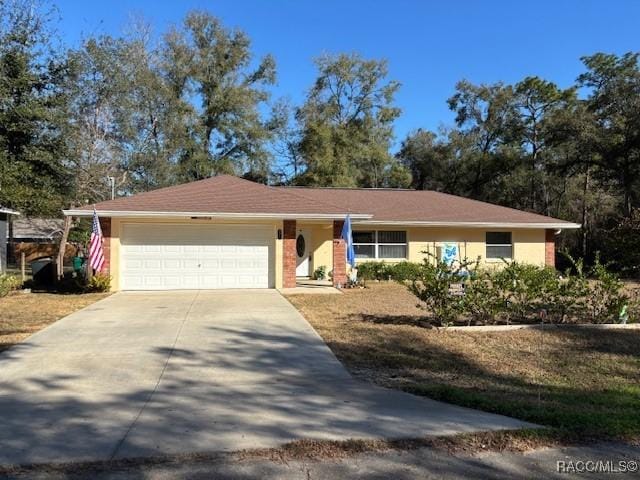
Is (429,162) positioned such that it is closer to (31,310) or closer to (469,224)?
(469,224)

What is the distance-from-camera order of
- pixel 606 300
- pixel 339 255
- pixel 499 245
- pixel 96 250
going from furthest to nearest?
1. pixel 499 245
2. pixel 339 255
3. pixel 96 250
4. pixel 606 300

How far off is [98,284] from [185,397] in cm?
1086

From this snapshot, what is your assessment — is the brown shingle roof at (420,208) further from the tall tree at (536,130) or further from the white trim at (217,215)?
the tall tree at (536,130)

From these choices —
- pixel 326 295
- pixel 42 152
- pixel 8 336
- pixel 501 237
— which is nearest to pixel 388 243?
pixel 501 237

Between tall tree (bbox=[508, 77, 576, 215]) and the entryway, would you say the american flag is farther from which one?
tall tree (bbox=[508, 77, 576, 215])

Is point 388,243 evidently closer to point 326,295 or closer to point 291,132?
point 326,295

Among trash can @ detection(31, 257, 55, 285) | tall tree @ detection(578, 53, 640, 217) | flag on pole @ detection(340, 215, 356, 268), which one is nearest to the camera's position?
flag on pole @ detection(340, 215, 356, 268)

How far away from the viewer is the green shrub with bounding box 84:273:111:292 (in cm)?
1556

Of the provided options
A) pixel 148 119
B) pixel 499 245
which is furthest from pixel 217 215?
pixel 148 119

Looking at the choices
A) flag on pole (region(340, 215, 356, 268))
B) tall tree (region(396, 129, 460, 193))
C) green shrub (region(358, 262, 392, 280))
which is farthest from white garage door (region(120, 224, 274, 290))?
tall tree (region(396, 129, 460, 193))

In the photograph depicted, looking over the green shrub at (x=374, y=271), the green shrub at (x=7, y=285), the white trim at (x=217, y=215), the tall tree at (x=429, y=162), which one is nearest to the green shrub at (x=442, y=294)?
the white trim at (x=217, y=215)

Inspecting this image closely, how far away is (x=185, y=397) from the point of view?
5824 mm

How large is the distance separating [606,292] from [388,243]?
11172 mm

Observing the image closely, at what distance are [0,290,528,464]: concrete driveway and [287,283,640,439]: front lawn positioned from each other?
15.3 inches
